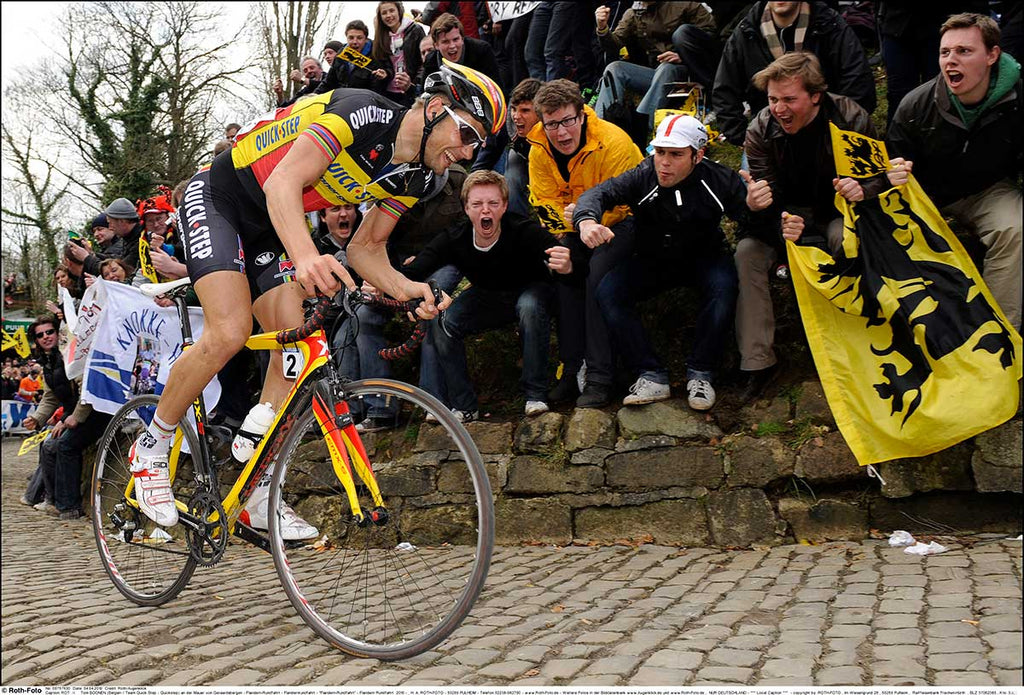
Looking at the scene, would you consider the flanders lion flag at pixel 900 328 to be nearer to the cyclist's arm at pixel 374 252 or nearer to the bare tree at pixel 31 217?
the cyclist's arm at pixel 374 252

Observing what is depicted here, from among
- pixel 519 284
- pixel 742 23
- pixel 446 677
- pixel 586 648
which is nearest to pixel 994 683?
pixel 586 648

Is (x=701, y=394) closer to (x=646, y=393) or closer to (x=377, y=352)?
(x=646, y=393)

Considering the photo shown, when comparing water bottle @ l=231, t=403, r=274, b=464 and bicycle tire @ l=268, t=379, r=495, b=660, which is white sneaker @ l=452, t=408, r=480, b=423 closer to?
bicycle tire @ l=268, t=379, r=495, b=660

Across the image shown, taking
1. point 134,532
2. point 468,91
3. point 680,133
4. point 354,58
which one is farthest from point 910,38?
point 134,532

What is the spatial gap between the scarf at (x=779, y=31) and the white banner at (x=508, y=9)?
3.30 m

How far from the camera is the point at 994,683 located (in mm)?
2879

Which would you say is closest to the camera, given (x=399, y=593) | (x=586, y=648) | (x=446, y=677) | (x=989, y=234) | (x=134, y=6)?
(x=446, y=677)

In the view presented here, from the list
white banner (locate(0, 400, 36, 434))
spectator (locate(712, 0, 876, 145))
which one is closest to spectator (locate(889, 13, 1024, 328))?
spectator (locate(712, 0, 876, 145))

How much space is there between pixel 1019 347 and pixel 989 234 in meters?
0.76

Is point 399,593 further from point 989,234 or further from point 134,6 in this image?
point 134,6

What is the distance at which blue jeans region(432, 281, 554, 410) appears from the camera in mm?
6270

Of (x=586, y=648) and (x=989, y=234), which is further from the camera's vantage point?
(x=989, y=234)

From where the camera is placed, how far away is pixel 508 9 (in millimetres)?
9672

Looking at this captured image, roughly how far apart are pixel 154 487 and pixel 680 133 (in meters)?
3.88
